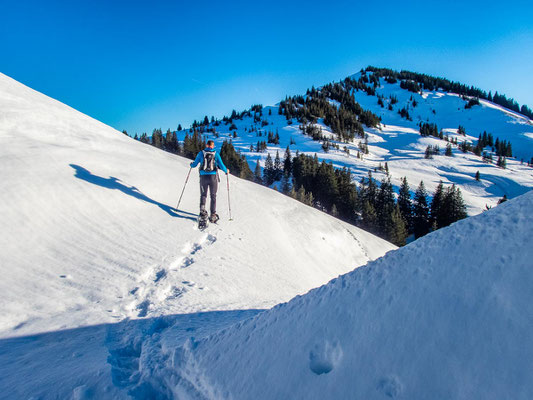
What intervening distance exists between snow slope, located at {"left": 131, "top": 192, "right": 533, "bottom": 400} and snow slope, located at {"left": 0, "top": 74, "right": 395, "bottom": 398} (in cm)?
102

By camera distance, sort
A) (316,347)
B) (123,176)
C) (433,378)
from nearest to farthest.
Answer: (433,378), (316,347), (123,176)

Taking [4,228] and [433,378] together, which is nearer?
[433,378]

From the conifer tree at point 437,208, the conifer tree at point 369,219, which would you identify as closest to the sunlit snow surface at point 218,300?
the conifer tree at point 369,219

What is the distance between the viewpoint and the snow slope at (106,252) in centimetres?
335

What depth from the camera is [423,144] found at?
10975cm

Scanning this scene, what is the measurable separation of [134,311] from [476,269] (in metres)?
4.45

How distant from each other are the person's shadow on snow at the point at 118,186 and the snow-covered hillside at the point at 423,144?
54.9 metres

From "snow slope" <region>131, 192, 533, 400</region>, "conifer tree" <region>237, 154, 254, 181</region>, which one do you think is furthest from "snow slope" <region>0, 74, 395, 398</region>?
"conifer tree" <region>237, 154, 254, 181</region>

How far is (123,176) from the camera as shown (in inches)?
352

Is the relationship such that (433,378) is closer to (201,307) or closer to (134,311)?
(201,307)

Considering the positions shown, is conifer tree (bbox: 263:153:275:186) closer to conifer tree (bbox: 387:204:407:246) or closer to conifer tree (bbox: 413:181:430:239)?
conifer tree (bbox: 413:181:430:239)

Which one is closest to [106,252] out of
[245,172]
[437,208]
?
[437,208]

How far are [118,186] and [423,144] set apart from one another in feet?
411

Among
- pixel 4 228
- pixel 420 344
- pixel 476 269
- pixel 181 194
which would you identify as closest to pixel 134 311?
pixel 4 228
